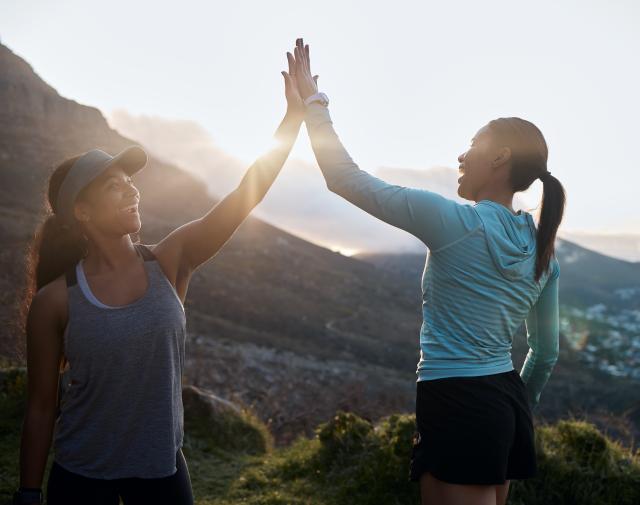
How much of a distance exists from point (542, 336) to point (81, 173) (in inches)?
79.5

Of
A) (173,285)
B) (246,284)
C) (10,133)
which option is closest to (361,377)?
(246,284)

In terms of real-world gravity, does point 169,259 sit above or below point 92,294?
above

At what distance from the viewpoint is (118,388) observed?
6.90ft

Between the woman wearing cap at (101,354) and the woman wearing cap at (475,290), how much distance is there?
0.84 meters

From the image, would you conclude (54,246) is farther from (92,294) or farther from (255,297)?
(255,297)

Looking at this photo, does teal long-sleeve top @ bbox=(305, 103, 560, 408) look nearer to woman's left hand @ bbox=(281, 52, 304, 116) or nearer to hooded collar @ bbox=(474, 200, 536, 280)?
hooded collar @ bbox=(474, 200, 536, 280)

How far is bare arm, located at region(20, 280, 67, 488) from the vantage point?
209cm

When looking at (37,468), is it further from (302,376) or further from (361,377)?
(361,377)

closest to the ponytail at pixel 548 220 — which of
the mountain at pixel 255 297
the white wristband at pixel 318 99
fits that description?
the white wristband at pixel 318 99

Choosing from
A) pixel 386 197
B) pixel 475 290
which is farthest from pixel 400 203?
pixel 475 290

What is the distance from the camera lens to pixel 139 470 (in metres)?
2.11

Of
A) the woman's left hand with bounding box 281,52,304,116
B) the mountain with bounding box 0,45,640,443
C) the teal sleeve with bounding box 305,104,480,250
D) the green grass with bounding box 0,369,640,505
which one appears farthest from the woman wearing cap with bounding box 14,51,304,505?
the mountain with bounding box 0,45,640,443

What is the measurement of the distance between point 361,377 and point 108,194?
29483mm

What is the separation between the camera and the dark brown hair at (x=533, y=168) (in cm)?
213
